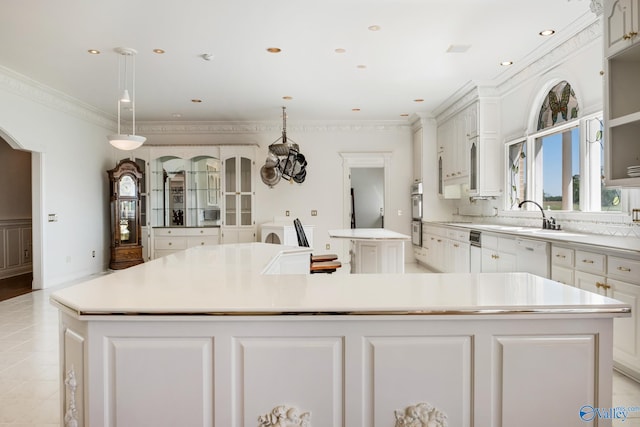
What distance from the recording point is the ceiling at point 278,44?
3572 millimetres

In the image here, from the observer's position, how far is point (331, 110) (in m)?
7.38

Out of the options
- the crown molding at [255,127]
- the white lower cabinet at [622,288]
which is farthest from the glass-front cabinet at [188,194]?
the white lower cabinet at [622,288]

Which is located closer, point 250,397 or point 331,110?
point 250,397

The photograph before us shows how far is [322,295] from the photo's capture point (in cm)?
158

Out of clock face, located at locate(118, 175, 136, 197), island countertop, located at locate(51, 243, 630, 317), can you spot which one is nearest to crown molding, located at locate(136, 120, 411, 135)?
clock face, located at locate(118, 175, 136, 197)

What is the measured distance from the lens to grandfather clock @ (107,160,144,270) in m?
7.57

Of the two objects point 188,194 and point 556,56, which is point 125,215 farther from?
point 556,56

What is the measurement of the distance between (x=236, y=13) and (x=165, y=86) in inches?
103

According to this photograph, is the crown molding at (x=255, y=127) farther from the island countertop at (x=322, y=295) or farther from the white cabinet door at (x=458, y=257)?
the island countertop at (x=322, y=295)

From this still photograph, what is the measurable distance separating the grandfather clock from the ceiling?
152 centimetres

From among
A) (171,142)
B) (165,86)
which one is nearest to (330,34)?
(165,86)

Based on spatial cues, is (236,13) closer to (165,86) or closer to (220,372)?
(165,86)

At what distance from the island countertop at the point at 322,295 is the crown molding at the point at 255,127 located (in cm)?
643

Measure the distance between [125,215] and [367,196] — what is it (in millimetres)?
6028
